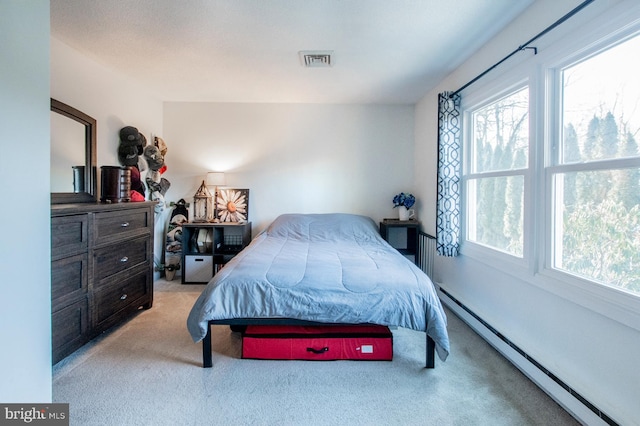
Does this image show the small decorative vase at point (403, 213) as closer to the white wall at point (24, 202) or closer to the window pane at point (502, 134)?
the window pane at point (502, 134)

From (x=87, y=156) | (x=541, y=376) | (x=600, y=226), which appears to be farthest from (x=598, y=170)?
(x=87, y=156)

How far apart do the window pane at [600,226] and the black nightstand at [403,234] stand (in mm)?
1839

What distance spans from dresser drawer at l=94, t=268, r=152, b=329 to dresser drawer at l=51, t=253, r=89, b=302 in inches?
6.8

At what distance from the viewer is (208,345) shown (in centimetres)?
185

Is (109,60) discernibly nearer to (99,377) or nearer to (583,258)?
(99,377)

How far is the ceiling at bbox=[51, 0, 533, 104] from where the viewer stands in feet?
6.07

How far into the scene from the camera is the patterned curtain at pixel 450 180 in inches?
103

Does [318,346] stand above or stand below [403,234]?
below

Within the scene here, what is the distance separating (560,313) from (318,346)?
4.61 feet

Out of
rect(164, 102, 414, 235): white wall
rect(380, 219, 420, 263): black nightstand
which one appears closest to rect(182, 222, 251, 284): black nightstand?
rect(164, 102, 414, 235): white wall

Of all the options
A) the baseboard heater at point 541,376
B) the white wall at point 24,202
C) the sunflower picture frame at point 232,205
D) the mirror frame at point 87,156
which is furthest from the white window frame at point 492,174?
the mirror frame at point 87,156

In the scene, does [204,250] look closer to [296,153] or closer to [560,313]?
[296,153]

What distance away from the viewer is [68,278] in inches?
72.4

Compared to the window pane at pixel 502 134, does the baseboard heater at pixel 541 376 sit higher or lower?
lower
